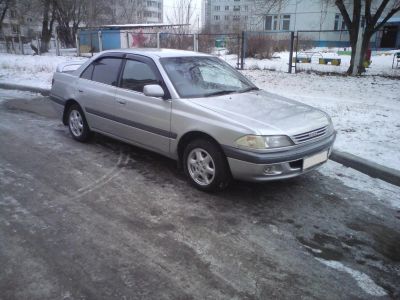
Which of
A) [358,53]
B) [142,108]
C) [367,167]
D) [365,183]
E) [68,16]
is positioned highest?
[68,16]

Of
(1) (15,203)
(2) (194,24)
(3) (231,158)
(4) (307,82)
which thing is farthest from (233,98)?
(2) (194,24)

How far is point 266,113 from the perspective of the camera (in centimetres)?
431

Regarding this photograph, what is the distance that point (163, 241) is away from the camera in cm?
337

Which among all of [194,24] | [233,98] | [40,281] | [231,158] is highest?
[194,24]

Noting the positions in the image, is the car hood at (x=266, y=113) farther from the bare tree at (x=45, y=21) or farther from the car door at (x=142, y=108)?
the bare tree at (x=45, y=21)

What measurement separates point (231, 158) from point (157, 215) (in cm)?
99

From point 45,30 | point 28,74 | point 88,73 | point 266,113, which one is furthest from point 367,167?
point 45,30

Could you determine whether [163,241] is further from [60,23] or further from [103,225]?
[60,23]

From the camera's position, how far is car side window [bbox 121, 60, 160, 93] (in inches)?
194

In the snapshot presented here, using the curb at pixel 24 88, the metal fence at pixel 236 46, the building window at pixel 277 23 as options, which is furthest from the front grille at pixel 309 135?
the building window at pixel 277 23

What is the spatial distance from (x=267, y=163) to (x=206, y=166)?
76 centimetres

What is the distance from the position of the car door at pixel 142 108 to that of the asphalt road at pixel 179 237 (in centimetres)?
46

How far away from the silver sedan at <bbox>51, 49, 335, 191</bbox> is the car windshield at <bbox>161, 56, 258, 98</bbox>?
15 millimetres

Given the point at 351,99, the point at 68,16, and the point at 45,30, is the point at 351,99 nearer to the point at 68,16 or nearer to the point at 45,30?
the point at 45,30
